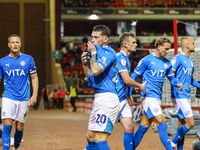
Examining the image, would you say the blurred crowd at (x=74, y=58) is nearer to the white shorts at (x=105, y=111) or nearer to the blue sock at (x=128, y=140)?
the blue sock at (x=128, y=140)

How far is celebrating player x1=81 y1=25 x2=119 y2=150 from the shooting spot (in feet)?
12.4

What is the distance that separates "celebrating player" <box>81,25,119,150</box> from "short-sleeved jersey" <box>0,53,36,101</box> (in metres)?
1.87

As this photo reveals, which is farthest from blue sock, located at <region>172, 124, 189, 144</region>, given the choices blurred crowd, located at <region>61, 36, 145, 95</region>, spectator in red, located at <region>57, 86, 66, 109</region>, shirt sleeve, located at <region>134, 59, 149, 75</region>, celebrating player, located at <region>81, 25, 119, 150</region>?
blurred crowd, located at <region>61, 36, 145, 95</region>

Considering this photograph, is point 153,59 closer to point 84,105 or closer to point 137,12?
point 84,105

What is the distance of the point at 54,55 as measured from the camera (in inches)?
973

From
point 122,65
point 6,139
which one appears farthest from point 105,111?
point 6,139

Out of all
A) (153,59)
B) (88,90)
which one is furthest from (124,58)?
(88,90)

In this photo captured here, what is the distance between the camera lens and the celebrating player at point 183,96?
584cm

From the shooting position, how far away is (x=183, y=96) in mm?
5891

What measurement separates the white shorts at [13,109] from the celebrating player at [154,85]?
190 centimetres

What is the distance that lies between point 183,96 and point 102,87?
247 cm

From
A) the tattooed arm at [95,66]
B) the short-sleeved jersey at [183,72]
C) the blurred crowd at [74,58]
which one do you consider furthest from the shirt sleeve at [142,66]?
the blurred crowd at [74,58]

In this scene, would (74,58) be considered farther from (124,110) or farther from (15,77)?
(124,110)

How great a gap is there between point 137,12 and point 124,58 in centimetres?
2348
